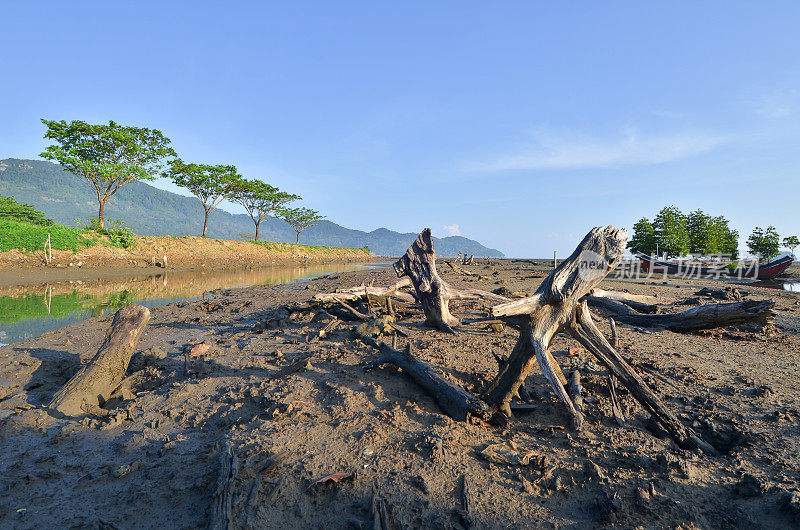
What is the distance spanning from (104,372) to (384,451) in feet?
14.8

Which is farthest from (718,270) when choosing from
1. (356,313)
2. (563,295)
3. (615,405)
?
(563,295)

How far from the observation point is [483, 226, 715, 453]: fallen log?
358 cm

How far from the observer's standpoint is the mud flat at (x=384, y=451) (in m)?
2.79

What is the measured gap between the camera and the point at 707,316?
681 centimetres

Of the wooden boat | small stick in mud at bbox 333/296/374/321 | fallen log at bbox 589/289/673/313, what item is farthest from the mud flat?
the wooden boat

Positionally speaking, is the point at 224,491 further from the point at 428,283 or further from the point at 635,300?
the point at 635,300

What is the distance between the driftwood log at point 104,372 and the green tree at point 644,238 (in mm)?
45551

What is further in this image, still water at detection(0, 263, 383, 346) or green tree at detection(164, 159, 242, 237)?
green tree at detection(164, 159, 242, 237)

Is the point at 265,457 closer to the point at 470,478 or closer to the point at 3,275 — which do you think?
the point at 470,478

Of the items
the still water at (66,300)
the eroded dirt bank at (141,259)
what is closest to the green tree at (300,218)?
the eroded dirt bank at (141,259)

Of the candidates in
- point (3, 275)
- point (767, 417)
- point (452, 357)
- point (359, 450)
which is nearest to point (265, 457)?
point (359, 450)

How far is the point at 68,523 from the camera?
9.02ft

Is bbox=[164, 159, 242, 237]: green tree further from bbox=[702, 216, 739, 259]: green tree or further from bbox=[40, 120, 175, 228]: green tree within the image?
bbox=[702, 216, 739, 259]: green tree

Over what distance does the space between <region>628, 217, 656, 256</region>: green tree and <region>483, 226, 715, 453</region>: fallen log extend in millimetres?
43081
